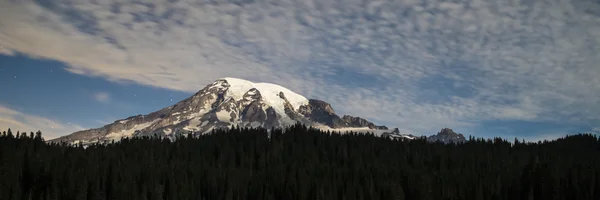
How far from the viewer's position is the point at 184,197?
42.2 feet

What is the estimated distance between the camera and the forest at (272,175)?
532 inches

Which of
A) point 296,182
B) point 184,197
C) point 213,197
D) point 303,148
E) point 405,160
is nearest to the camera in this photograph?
point 184,197

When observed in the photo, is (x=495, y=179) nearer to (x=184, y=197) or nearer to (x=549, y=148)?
(x=184, y=197)

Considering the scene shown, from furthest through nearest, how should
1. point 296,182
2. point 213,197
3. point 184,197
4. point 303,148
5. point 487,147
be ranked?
point 487,147 → point 303,148 → point 296,182 → point 213,197 → point 184,197

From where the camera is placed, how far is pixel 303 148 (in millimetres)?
24047

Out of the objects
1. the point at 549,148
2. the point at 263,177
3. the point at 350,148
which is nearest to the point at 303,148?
the point at 350,148

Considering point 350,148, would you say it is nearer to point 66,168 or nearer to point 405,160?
point 405,160

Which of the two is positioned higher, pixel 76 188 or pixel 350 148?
pixel 350 148

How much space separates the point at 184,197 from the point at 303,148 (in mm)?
11710

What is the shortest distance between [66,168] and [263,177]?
22.6 feet

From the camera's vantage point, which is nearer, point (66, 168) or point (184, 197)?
point (184, 197)

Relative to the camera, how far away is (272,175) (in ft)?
53.6

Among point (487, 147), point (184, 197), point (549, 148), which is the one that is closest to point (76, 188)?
point (184, 197)

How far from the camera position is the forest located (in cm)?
1351
